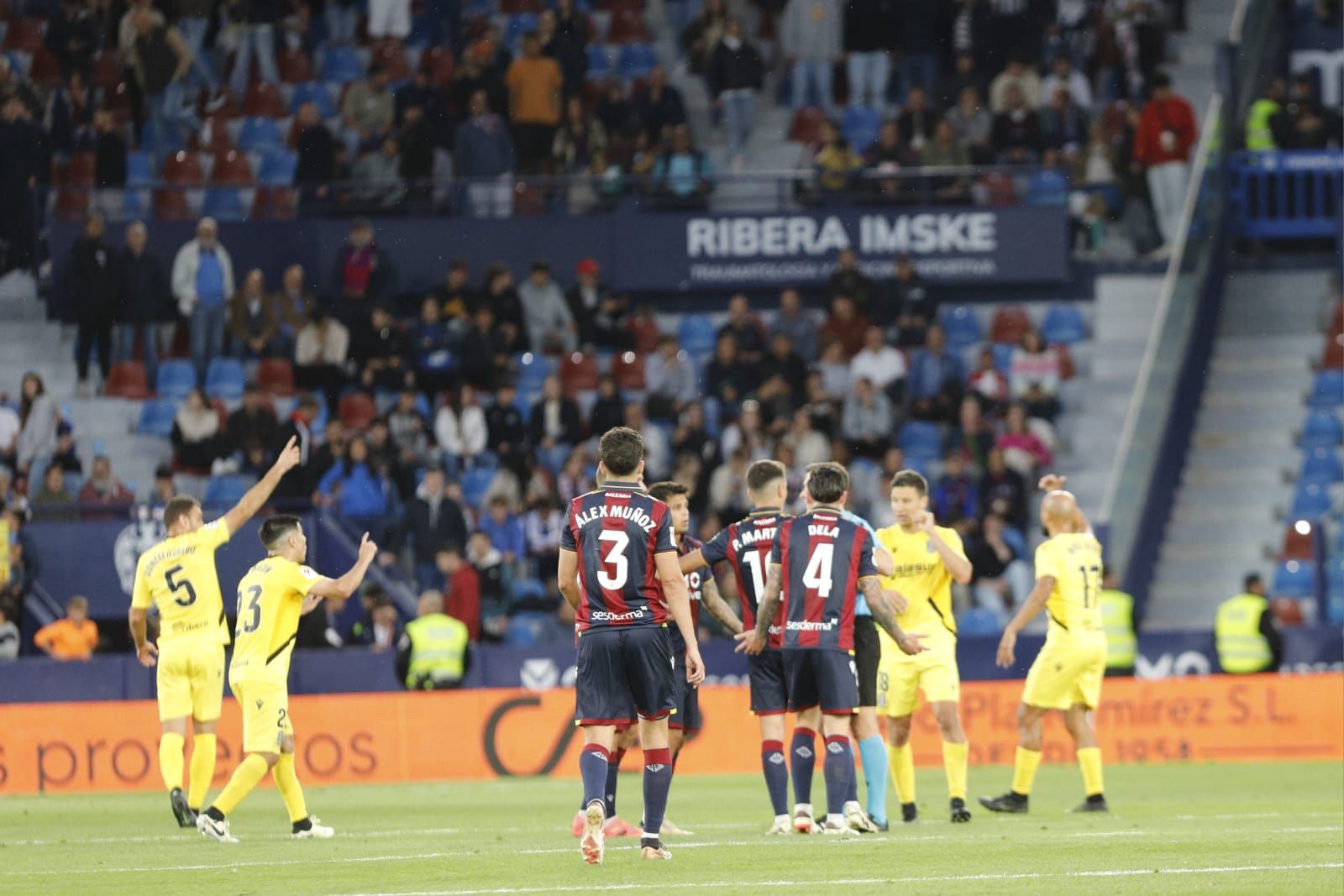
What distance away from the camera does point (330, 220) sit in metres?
29.4

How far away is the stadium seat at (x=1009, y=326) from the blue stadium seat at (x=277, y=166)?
9620 millimetres

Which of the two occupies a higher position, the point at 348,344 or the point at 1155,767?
the point at 348,344

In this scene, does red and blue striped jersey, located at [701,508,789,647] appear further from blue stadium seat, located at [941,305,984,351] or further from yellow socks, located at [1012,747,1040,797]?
blue stadium seat, located at [941,305,984,351]

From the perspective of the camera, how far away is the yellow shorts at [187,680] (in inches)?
603

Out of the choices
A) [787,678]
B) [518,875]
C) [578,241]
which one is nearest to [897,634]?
[787,678]

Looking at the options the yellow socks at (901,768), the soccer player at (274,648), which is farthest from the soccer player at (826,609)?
the soccer player at (274,648)

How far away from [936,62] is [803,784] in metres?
19.6

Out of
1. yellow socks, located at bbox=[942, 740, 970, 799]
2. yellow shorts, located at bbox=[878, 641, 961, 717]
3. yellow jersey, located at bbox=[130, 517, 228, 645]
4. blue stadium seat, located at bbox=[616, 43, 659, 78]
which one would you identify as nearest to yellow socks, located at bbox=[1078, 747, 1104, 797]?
yellow socks, located at bbox=[942, 740, 970, 799]

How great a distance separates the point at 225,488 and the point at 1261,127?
1448 cm

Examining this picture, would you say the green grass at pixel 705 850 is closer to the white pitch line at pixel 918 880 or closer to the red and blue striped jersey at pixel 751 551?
the white pitch line at pixel 918 880

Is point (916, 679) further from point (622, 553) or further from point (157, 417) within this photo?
point (157, 417)

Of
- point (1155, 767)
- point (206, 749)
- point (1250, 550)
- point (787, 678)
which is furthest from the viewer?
point (1250, 550)

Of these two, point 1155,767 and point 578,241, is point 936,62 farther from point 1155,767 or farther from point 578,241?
point 1155,767

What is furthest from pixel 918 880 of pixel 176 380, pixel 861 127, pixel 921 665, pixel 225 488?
pixel 861 127
